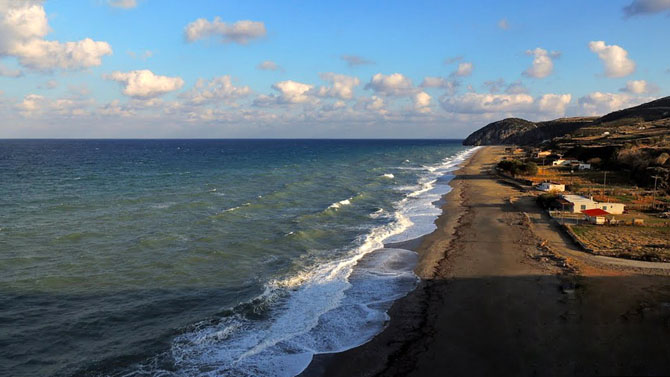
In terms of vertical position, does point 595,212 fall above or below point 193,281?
above

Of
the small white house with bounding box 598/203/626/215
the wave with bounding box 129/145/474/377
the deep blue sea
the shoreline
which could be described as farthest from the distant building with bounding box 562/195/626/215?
the wave with bounding box 129/145/474/377

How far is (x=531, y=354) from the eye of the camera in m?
16.5

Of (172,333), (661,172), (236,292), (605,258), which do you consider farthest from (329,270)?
(661,172)

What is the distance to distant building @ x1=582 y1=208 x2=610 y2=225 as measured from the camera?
35.8m

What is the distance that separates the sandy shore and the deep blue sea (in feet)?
5.21

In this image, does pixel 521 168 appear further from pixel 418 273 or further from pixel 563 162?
pixel 418 273

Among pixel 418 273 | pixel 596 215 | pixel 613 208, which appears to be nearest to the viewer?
pixel 418 273

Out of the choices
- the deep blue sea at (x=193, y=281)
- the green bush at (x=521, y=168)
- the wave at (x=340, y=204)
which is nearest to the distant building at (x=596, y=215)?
the deep blue sea at (x=193, y=281)

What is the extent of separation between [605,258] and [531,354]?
14.4 meters

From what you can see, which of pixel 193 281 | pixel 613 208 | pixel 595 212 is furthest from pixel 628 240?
pixel 193 281

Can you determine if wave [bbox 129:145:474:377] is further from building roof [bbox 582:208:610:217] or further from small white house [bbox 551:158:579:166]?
small white house [bbox 551:158:579:166]

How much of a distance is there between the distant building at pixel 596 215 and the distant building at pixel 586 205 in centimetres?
185

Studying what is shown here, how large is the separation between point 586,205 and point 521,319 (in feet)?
81.2

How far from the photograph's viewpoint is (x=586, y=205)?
3919 cm
